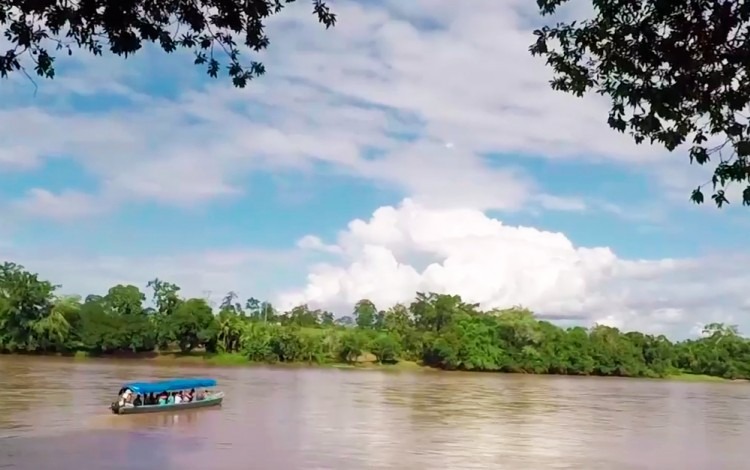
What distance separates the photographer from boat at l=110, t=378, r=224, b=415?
826 inches

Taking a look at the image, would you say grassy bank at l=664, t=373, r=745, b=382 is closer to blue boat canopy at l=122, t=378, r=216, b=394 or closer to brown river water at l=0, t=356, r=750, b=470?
brown river water at l=0, t=356, r=750, b=470

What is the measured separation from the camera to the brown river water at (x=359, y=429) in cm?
1498

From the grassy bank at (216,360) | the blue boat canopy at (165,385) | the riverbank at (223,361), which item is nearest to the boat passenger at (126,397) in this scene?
the blue boat canopy at (165,385)

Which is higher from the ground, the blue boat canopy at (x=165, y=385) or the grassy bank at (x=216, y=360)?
the grassy bank at (x=216, y=360)

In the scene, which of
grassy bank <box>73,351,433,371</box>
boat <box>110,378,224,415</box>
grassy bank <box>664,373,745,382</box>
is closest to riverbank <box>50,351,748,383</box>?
grassy bank <box>73,351,433,371</box>

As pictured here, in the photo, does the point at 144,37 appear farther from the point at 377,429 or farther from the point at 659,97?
the point at 377,429

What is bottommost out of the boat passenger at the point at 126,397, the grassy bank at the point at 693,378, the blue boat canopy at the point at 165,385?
the boat passenger at the point at 126,397

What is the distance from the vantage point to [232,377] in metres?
37.6

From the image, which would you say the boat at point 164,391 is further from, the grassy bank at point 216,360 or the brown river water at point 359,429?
the grassy bank at point 216,360

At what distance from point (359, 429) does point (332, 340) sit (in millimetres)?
33460

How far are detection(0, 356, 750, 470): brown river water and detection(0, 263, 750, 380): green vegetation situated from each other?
12571 mm

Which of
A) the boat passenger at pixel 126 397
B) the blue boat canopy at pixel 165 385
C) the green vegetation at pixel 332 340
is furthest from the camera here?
the green vegetation at pixel 332 340

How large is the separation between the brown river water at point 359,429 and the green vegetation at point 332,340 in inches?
495

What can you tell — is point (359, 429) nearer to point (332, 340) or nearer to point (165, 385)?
point (165, 385)
